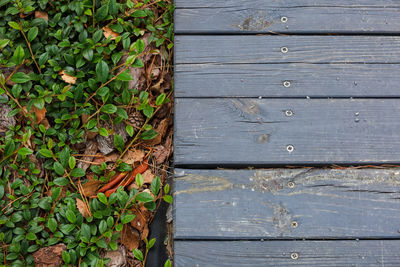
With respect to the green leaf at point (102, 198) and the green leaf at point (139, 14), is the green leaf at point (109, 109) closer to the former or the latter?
the green leaf at point (102, 198)

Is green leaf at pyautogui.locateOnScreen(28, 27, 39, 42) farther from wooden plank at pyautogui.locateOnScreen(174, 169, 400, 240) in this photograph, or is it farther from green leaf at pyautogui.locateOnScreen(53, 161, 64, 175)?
wooden plank at pyautogui.locateOnScreen(174, 169, 400, 240)

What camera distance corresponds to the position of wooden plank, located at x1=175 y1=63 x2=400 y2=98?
1.92 meters

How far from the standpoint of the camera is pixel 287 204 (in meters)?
1.75

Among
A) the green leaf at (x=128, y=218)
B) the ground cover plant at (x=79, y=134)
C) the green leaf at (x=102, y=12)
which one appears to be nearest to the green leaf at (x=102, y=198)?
the ground cover plant at (x=79, y=134)

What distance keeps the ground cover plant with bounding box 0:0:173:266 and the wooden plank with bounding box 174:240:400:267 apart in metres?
0.29

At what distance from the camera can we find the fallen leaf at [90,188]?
1.97m

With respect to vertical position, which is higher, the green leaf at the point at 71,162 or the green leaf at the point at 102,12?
the green leaf at the point at 102,12

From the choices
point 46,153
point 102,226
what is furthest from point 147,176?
point 46,153

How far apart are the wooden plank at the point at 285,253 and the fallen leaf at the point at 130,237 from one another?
341 millimetres

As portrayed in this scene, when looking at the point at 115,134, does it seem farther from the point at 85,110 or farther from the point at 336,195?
the point at 336,195

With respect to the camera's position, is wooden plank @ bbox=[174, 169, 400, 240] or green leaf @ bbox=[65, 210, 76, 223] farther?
green leaf @ bbox=[65, 210, 76, 223]

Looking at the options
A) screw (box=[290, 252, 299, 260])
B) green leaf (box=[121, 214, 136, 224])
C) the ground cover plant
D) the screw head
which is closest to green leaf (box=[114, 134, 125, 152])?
the ground cover plant

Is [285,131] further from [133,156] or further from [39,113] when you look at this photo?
[39,113]

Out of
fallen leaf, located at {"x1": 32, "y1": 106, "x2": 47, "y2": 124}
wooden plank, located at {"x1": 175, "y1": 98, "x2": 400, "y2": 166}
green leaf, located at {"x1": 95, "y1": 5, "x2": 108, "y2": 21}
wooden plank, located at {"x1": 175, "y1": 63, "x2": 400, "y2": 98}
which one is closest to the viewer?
wooden plank, located at {"x1": 175, "y1": 98, "x2": 400, "y2": 166}
